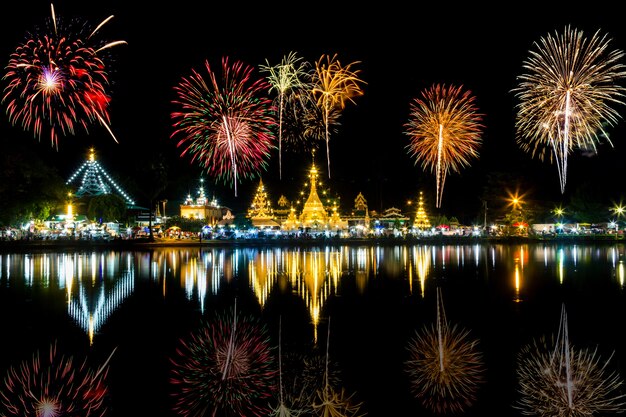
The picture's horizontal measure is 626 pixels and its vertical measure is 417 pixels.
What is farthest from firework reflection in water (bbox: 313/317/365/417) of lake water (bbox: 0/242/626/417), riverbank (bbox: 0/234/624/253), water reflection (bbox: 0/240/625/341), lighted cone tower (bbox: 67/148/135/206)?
lighted cone tower (bbox: 67/148/135/206)

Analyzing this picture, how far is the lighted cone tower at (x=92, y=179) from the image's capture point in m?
53.0

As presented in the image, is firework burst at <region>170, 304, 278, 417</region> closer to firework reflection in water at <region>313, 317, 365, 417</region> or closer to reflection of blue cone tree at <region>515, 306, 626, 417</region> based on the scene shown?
firework reflection in water at <region>313, 317, 365, 417</region>

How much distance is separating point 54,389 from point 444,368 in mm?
4416

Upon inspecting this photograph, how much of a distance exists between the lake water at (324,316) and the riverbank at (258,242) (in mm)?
15667

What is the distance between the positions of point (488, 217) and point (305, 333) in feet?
173

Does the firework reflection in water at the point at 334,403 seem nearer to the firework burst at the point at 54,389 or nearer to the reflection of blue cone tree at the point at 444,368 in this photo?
the reflection of blue cone tree at the point at 444,368

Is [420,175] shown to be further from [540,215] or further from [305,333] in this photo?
[305,333]

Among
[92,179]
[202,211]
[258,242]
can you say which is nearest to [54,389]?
[258,242]

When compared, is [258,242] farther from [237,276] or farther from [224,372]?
[224,372]

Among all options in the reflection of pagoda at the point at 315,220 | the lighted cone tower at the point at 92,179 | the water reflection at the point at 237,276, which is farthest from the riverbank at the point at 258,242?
the lighted cone tower at the point at 92,179

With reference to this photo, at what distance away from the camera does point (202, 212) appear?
5703 cm

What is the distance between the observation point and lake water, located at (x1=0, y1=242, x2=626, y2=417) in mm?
6383

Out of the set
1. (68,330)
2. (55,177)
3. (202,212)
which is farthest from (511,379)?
(202,212)

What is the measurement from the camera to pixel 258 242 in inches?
1545
